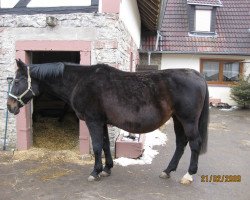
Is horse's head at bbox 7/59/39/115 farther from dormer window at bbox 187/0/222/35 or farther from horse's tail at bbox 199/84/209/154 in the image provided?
dormer window at bbox 187/0/222/35

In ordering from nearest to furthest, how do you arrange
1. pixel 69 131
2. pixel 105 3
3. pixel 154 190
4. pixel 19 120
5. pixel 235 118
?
1. pixel 154 190
2. pixel 105 3
3. pixel 19 120
4. pixel 69 131
5. pixel 235 118

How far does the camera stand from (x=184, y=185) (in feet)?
16.1

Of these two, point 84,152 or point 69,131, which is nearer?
point 84,152

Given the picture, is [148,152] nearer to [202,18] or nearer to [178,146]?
[178,146]

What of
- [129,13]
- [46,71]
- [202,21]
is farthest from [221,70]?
[46,71]

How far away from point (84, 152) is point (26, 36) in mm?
2552

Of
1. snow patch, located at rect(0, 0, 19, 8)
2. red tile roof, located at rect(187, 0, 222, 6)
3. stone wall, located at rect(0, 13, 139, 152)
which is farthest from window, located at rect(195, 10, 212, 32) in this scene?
snow patch, located at rect(0, 0, 19, 8)

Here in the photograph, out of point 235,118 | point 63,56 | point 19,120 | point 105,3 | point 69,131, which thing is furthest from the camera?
point 235,118

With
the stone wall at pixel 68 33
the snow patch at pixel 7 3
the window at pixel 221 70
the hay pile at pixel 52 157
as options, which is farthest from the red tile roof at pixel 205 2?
the hay pile at pixel 52 157

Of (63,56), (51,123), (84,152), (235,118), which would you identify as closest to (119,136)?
(84,152)

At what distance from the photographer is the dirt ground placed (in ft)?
14.8

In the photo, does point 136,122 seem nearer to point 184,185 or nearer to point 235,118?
point 184,185

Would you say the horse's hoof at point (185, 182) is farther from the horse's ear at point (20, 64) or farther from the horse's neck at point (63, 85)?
the horse's ear at point (20, 64)

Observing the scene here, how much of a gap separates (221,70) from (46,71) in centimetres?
1275
